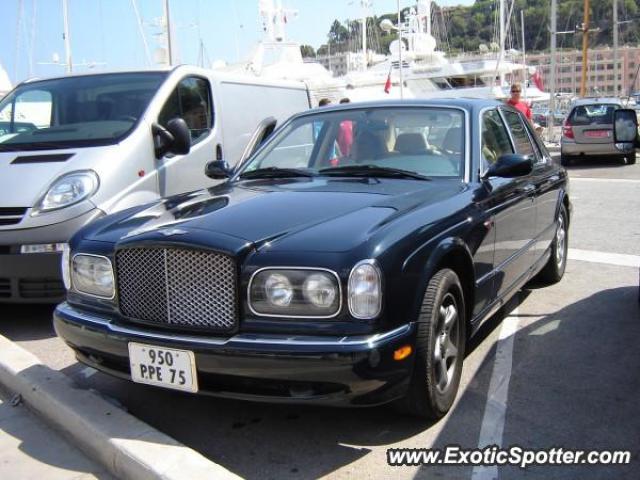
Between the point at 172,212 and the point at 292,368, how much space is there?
1.29 meters

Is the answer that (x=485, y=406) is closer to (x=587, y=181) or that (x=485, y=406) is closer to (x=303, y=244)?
(x=303, y=244)

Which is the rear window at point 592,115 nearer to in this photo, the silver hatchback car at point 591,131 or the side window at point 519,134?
the silver hatchback car at point 591,131

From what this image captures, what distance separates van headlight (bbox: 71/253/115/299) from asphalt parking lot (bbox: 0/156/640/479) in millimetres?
730

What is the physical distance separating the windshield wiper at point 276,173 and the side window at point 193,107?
73.1 inches

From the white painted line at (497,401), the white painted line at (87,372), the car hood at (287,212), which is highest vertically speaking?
the car hood at (287,212)

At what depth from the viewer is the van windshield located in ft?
18.6

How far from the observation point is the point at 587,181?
13828 mm

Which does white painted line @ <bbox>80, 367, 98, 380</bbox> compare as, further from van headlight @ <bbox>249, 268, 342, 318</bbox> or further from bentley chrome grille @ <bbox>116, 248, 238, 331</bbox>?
van headlight @ <bbox>249, 268, 342, 318</bbox>

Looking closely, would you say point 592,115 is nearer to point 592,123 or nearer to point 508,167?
point 592,123

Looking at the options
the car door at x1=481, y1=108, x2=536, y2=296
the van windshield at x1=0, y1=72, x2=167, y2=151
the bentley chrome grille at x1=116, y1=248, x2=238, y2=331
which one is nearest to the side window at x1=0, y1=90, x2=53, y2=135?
the van windshield at x1=0, y1=72, x2=167, y2=151

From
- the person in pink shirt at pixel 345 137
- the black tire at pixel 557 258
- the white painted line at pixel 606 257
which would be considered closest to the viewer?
the person in pink shirt at pixel 345 137

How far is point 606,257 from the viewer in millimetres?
6949

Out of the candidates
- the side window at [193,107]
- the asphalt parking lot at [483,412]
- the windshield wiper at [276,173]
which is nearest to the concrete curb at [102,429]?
the asphalt parking lot at [483,412]

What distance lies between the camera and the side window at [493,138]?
438 cm
